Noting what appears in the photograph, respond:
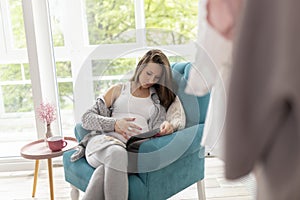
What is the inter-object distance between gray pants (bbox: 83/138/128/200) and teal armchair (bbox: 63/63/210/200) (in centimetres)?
5

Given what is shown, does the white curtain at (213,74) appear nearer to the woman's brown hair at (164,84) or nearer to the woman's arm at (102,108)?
the woman's brown hair at (164,84)

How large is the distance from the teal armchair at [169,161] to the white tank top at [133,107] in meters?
0.14

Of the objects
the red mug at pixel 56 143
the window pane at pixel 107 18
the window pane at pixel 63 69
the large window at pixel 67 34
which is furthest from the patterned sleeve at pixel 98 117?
the window pane at pixel 63 69

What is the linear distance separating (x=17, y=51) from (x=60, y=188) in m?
1.14

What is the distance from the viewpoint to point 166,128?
179cm

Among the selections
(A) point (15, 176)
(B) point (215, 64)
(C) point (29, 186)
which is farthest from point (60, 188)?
(B) point (215, 64)

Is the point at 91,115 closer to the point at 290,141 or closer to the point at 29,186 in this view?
the point at 29,186

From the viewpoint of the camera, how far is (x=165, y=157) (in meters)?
1.78

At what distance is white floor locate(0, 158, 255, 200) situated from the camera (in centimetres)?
242

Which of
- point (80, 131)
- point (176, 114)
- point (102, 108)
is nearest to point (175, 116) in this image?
point (176, 114)

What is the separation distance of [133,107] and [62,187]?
3.72ft

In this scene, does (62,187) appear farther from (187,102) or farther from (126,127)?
(187,102)

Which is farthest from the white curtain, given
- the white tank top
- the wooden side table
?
the wooden side table

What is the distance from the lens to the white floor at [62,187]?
2420 millimetres
